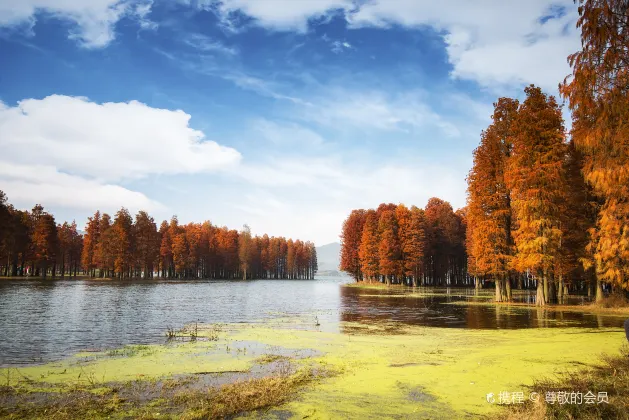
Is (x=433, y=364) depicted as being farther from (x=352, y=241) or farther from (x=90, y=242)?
(x=90, y=242)

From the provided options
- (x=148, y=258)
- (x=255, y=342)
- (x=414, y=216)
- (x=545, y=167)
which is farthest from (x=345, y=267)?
(x=255, y=342)

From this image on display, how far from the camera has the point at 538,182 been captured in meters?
31.6

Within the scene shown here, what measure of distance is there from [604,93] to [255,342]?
1639cm

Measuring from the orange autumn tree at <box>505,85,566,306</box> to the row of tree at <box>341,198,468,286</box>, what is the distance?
43.1m

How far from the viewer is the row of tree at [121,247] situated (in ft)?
294

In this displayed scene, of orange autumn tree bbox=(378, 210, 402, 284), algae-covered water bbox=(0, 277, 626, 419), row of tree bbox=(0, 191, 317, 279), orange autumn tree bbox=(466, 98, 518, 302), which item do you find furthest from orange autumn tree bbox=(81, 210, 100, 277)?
orange autumn tree bbox=(466, 98, 518, 302)

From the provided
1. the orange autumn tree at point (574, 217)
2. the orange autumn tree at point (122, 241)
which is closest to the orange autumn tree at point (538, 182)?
the orange autumn tree at point (574, 217)

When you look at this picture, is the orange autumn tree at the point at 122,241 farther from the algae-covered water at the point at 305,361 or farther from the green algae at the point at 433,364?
the green algae at the point at 433,364

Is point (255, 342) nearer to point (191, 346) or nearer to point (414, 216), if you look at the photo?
point (191, 346)

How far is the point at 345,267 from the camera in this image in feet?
344

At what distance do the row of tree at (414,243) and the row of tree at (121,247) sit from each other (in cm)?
5757

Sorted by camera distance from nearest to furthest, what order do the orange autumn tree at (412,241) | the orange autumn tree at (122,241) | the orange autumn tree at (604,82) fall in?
the orange autumn tree at (604,82) < the orange autumn tree at (412,241) < the orange autumn tree at (122,241)

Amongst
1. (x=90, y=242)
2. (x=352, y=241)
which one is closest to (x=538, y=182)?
(x=352, y=241)

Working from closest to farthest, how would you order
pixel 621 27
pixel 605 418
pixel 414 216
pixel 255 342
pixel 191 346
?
pixel 605 418 < pixel 621 27 < pixel 191 346 < pixel 255 342 < pixel 414 216
